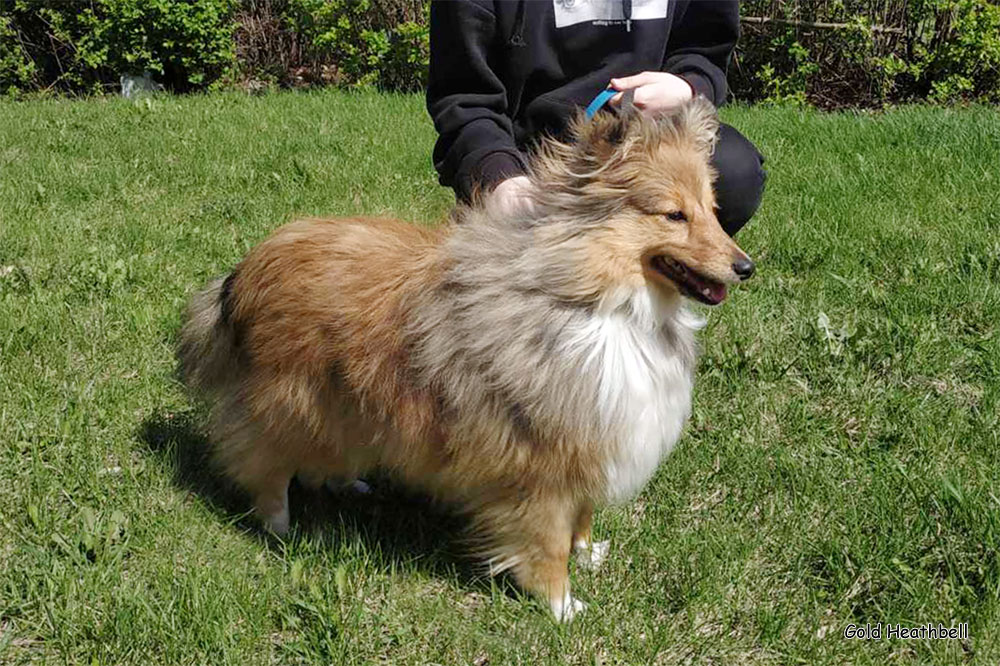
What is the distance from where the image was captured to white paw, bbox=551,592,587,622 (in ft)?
8.96

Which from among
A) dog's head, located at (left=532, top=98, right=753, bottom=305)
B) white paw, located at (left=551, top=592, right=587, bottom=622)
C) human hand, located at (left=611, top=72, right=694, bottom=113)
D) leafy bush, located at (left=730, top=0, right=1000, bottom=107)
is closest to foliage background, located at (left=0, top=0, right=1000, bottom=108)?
leafy bush, located at (left=730, top=0, right=1000, bottom=107)

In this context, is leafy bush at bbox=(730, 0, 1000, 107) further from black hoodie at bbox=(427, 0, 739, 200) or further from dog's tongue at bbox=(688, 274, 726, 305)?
dog's tongue at bbox=(688, 274, 726, 305)

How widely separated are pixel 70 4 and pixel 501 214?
34.5 feet

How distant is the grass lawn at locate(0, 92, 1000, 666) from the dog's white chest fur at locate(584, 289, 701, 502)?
1.45 ft

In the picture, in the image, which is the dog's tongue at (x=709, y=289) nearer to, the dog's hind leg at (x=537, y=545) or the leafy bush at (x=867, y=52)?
the dog's hind leg at (x=537, y=545)

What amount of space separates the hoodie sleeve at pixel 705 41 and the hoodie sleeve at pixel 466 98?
0.71 metres

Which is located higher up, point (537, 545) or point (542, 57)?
point (542, 57)

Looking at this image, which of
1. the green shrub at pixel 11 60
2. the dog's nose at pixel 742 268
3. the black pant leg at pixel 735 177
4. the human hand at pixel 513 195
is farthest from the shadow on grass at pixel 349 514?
the green shrub at pixel 11 60

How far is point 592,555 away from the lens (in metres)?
3.01

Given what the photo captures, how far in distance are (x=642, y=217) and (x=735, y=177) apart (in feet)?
4.34

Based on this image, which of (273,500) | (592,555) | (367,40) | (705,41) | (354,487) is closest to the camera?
(592,555)

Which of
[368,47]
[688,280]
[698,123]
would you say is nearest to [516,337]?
[688,280]

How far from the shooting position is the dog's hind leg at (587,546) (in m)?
2.97

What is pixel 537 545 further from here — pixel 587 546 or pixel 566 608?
pixel 587 546
